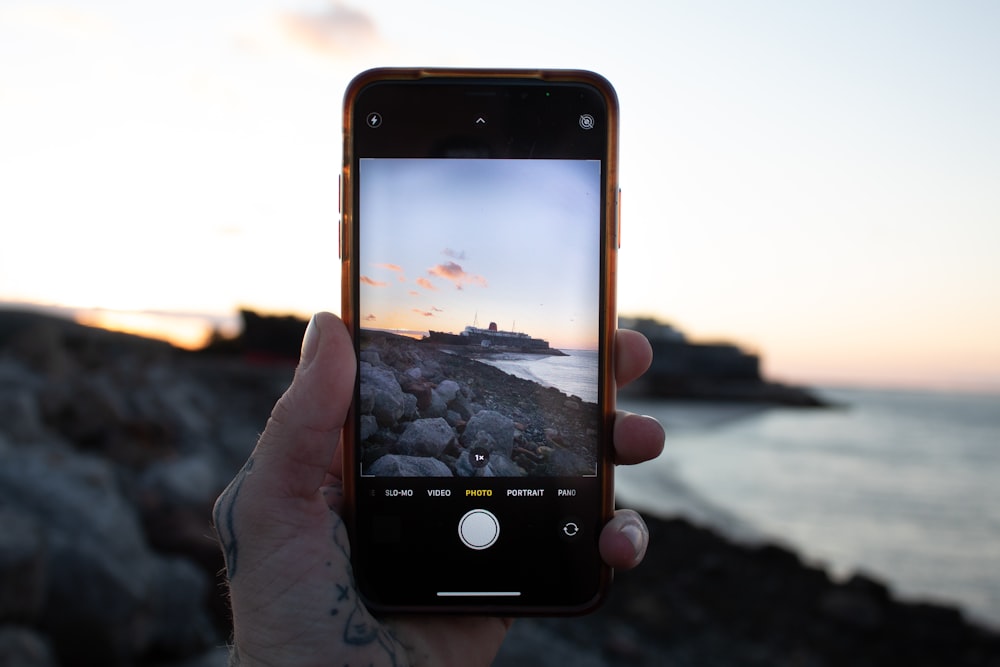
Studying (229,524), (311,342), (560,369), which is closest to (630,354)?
(560,369)

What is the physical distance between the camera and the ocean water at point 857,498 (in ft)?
42.2

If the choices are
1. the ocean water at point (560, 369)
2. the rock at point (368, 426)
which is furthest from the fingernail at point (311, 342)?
the ocean water at point (560, 369)

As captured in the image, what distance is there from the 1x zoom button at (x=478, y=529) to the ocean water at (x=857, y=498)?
10.9 meters

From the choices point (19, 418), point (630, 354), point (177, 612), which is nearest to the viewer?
point (630, 354)

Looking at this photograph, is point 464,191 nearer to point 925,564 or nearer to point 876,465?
point 925,564

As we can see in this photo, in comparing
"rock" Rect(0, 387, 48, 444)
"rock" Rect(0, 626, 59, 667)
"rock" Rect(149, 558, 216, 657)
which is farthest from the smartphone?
"rock" Rect(0, 387, 48, 444)

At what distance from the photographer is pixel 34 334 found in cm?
1405

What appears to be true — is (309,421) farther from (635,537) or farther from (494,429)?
(635,537)

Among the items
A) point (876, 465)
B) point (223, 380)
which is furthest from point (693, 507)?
point (223, 380)

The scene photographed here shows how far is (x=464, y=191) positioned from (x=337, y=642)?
4.80ft

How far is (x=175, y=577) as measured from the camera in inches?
237

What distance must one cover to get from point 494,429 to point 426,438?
0.23 m

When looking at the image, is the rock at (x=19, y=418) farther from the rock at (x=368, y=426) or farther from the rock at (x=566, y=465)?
the rock at (x=566, y=465)

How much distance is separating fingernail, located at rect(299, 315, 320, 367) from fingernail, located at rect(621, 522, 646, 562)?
1128mm
